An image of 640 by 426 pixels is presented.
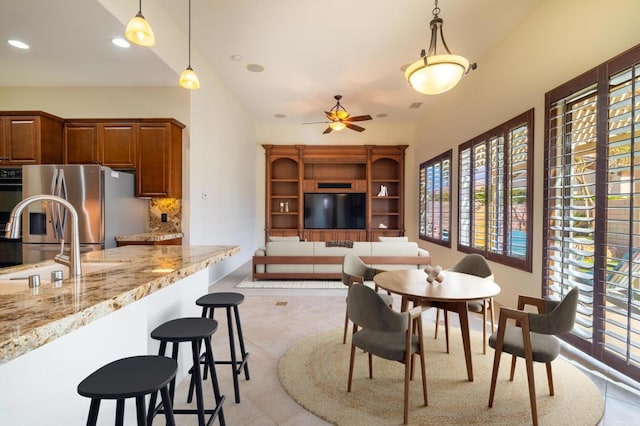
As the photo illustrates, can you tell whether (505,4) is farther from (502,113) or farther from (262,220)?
(262,220)

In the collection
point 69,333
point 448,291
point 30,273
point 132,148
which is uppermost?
point 132,148

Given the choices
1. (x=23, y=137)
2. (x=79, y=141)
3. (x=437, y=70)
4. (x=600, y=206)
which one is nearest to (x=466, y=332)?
(x=600, y=206)

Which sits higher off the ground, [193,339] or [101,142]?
[101,142]

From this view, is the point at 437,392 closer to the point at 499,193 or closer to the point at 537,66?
the point at 499,193

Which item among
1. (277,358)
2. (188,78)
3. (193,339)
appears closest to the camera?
(193,339)

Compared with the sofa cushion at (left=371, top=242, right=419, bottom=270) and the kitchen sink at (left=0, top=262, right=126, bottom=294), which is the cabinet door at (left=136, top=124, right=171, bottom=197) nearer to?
the kitchen sink at (left=0, top=262, right=126, bottom=294)

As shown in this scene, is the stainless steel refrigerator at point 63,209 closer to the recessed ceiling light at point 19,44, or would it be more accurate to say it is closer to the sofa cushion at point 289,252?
the recessed ceiling light at point 19,44

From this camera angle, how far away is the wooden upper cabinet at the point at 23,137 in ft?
12.4

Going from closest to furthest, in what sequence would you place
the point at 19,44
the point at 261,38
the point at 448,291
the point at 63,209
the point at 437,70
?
the point at 448,291 < the point at 437,70 < the point at 19,44 < the point at 63,209 < the point at 261,38

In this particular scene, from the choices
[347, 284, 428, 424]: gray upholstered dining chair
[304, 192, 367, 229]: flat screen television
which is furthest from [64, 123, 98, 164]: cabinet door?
[304, 192, 367, 229]: flat screen television

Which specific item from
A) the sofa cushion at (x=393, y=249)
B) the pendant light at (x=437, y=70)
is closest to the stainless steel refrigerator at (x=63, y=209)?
the pendant light at (x=437, y=70)

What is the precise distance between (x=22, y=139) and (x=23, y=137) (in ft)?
0.10

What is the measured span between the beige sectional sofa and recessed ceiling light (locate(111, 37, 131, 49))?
327cm

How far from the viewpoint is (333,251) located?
5129mm
